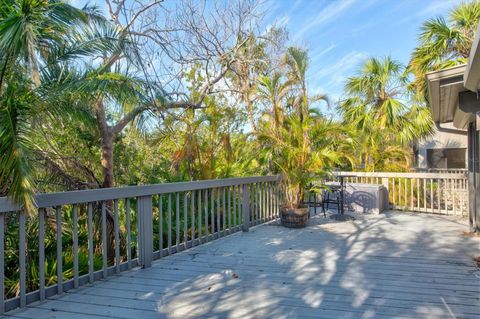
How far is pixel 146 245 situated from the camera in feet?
11.8

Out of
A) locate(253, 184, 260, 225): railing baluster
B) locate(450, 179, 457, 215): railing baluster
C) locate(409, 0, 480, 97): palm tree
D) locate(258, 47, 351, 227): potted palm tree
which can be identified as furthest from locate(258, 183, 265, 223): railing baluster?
locate(409, 0, 480, 97): palm tree

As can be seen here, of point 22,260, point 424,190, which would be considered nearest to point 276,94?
point 424,190

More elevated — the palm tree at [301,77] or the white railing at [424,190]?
the palm tree at [301,77]

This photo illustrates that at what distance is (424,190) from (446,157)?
715 centimetres

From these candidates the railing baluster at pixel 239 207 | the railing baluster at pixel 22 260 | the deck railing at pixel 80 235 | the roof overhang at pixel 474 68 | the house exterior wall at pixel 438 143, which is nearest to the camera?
the roof overhang at pixel 474 68

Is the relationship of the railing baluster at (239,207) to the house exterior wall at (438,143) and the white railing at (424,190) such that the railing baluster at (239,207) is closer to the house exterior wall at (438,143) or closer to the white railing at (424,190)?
the white railing at (424,190)

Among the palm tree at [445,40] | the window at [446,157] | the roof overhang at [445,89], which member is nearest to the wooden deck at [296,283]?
the roof overhang at [445,89]

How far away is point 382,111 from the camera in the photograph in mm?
9180

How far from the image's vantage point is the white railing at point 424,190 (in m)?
6.91

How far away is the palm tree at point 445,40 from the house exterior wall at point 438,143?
17.2 feet

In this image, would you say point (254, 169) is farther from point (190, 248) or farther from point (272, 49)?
point (272, 49)

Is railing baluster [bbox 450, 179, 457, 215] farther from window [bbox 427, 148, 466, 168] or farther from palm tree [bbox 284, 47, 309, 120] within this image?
window [bbox 427, 148, 466, 168]

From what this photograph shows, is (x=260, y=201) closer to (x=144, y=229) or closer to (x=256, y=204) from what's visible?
(x=256, y=204)

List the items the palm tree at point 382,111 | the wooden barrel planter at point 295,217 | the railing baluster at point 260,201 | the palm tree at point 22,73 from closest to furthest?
the palm tree at point 22,73 → the wooden barrel planter at point 295,217 → the railing baluster at point 260,201 → the palm tree at point 382,111
